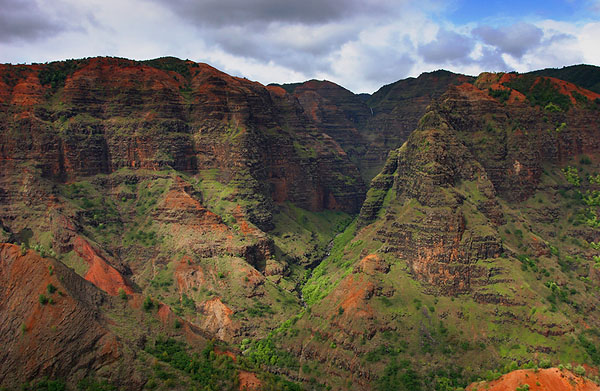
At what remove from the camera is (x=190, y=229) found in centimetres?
10294

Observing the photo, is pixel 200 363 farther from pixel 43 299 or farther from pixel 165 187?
pixel 165 187

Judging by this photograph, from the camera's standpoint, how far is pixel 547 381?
56344mm

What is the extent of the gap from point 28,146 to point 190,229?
3380cm

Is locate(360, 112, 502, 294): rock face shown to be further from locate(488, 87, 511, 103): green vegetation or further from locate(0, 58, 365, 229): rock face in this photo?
locate(0, 58, 365, 229): rock face

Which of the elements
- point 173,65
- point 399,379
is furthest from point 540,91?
point 173,65

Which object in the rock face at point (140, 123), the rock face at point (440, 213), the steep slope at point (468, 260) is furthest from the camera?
the rock face at point (140, 123)

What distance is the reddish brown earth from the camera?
55562mm

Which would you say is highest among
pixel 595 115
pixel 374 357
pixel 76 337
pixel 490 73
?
pixel 490 73

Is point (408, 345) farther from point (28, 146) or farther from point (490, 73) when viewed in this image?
point (28, 146)

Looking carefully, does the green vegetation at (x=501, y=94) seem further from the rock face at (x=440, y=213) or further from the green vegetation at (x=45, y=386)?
the green vegetation at (x=45, y=386)

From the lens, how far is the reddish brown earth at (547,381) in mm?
55562

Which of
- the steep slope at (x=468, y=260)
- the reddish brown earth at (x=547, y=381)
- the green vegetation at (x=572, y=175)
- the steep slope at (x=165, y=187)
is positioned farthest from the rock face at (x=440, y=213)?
the green vegetation at (x=572, y=175)

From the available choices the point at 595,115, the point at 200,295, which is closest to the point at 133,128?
the point at 200,295

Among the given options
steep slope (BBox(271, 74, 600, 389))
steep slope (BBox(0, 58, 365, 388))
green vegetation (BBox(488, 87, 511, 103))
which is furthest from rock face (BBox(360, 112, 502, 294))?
steep slope (BBox(0, 58, 365, 388))
